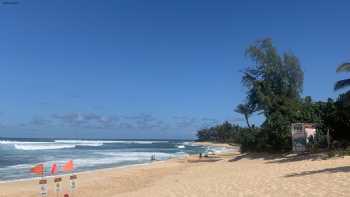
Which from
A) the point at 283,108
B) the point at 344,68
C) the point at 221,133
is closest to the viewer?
the point at 344,68

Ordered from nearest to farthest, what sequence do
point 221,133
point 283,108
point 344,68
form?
point 344,68
point 283,108
point 221,133

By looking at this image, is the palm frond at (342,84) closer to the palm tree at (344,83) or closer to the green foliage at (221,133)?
the palm tree at (344,83)

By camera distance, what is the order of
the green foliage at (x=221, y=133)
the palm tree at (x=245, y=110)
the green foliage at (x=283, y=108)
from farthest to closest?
the green foliage at (x=221, y=133), the palm tree at (x=245, y=110), the green foliage at (x=283, y=108)

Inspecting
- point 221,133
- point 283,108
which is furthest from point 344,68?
point 221,133

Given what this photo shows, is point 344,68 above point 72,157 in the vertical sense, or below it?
above

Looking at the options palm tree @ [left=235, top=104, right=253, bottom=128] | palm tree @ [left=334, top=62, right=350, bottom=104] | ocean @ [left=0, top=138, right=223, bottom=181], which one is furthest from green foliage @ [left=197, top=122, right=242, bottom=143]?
palm tree @ [left=334, top=62, right=350, bottom=104]

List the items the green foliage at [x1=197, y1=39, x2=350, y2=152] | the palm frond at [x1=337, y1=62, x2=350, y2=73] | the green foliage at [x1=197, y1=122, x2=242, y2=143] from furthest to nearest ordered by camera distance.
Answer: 1. the green foliage at [x1=197, y1=122, x2=242, y2=143]
2. the green foliage at [x1=197, y1=39, x2=350, y2=152]
3. the palm frond at [x1=337, y1=62, x2=350, y2=73]

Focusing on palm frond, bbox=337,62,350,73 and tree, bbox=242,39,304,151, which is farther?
tree, bbox=242,39,304,151

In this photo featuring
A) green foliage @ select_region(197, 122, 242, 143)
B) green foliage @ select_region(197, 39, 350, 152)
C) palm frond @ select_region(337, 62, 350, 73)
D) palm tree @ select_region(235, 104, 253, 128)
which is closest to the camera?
palm frond @ select_region(337, 62, 350, 73)

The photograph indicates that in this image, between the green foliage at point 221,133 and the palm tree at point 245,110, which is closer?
the palm tree at point 245,110

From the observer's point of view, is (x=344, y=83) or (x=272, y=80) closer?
(x=344, y=83)

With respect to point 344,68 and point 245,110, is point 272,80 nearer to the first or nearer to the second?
point 245,110

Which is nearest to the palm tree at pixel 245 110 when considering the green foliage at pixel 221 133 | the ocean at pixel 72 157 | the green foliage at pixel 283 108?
the green foliage at pixel 283 108

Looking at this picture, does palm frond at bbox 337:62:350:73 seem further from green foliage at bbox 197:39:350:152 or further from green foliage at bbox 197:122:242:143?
green foliage at bbox 197:122:242:143
